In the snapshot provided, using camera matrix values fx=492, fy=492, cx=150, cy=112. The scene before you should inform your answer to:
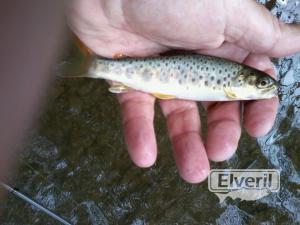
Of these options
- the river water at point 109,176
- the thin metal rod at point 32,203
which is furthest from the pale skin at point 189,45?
the thin metal rod at point 32,203

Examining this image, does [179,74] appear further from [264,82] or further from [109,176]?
[109,176]

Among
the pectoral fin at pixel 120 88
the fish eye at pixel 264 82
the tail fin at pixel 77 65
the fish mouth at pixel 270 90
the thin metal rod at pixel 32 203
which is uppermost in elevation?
the fish eye at pixel 264 82

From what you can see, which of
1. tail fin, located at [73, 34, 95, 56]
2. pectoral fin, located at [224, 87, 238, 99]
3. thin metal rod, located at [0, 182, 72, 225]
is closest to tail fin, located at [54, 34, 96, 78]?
tail fin, located at [73, 34, 95, 56]

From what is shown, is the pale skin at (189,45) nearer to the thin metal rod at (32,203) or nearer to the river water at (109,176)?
the river water at (109,176)

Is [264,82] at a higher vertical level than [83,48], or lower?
higher

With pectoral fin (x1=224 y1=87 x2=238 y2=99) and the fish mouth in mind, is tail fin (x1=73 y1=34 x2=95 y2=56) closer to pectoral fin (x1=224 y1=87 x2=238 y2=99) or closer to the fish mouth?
pectoral fin (x1=224 y1=87 x2=238 y2=99)

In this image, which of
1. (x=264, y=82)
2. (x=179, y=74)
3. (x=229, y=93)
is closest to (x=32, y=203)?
(x=179, y=74)

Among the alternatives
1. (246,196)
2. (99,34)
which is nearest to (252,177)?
(246,196)
